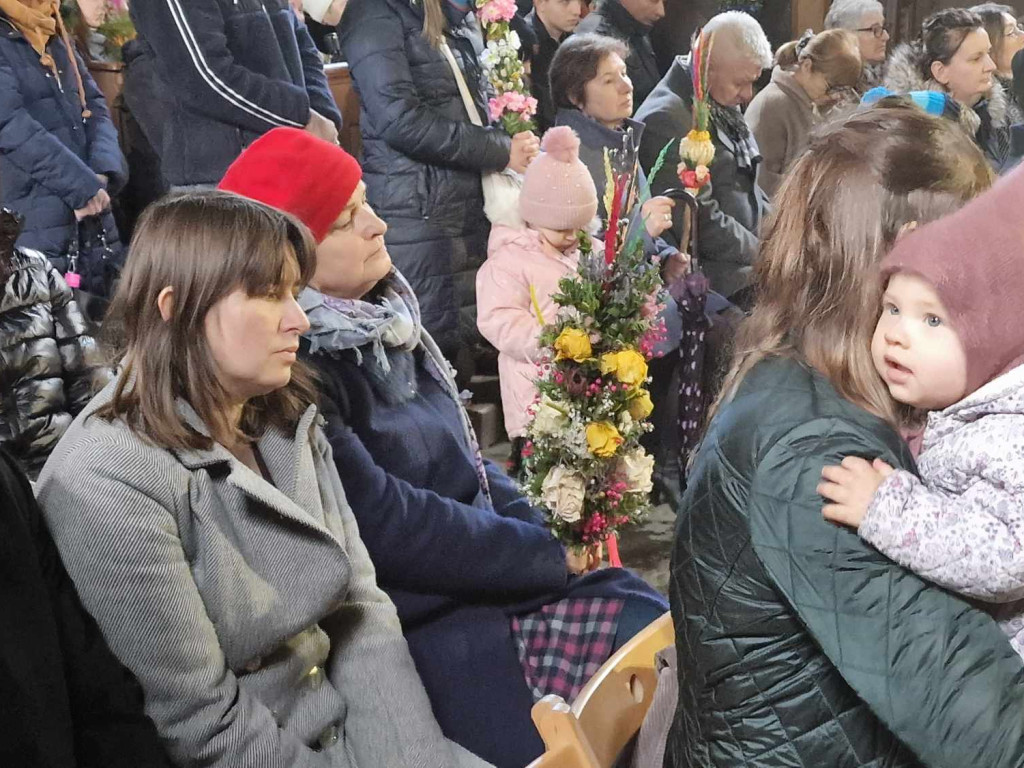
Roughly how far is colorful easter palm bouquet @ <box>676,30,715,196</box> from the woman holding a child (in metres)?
2.43

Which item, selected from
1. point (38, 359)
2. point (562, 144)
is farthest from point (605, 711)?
point (562, 144)

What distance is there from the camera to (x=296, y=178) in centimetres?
184

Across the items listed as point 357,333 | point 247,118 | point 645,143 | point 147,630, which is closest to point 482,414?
point 645,143

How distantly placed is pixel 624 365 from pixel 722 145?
168cm

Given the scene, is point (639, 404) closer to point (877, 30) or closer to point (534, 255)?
point (534, 255)

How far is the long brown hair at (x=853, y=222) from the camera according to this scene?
3.77ft

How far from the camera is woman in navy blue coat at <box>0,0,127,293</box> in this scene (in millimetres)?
3070

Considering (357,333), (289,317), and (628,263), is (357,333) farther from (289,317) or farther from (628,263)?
(628,263)

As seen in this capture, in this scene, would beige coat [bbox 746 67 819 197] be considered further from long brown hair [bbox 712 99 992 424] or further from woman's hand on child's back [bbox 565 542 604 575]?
long brown hair [bbox 712 99 992 424]

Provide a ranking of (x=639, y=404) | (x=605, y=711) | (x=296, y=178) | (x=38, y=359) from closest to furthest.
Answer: (x=605, y=711), (x=296, y=178), (x=639, y=404), (x=38, y=359)

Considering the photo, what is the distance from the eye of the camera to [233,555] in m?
1.44

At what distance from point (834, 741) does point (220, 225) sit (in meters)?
1.01

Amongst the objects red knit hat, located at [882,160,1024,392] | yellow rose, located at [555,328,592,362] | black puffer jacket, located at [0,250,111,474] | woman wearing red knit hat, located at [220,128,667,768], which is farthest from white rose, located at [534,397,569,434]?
red knit hat, located at [882,160,1024,392]

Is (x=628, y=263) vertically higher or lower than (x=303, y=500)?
higher
